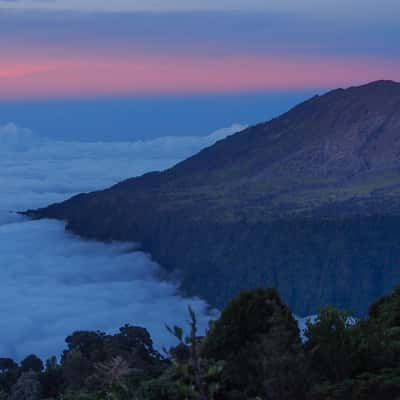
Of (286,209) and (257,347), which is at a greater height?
(286,209)

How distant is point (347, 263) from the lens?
2347 inches

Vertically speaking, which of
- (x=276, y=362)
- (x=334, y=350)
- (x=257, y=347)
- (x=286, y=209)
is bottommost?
(x=334, y=350)

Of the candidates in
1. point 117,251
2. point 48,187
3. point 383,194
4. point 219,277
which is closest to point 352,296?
point 219,277

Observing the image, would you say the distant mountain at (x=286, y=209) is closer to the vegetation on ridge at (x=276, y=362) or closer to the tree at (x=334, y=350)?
the vegetation on ridge at (x=276, y=362)

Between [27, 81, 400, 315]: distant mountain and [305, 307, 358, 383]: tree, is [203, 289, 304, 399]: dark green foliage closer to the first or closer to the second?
[305, 307, 358, 383]: tree

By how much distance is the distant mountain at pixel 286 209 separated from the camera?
59094 mm

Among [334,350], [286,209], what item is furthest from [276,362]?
[286,209]

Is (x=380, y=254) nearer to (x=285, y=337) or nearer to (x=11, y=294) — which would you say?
(x=11, y=294)

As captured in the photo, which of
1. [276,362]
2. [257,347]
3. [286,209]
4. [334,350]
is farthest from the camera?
[286,209]

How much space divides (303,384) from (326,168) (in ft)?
236

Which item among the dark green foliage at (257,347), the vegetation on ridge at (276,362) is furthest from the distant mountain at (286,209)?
the vegetation on ridge at (276,362)

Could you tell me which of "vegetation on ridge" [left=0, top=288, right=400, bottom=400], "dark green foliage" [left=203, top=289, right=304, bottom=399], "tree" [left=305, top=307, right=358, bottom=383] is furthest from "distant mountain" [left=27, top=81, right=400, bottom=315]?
"tree" [left=305, top=307, right=358, bottom=383]

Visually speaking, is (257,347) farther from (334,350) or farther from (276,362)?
(276,362)

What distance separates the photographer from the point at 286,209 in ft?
220
